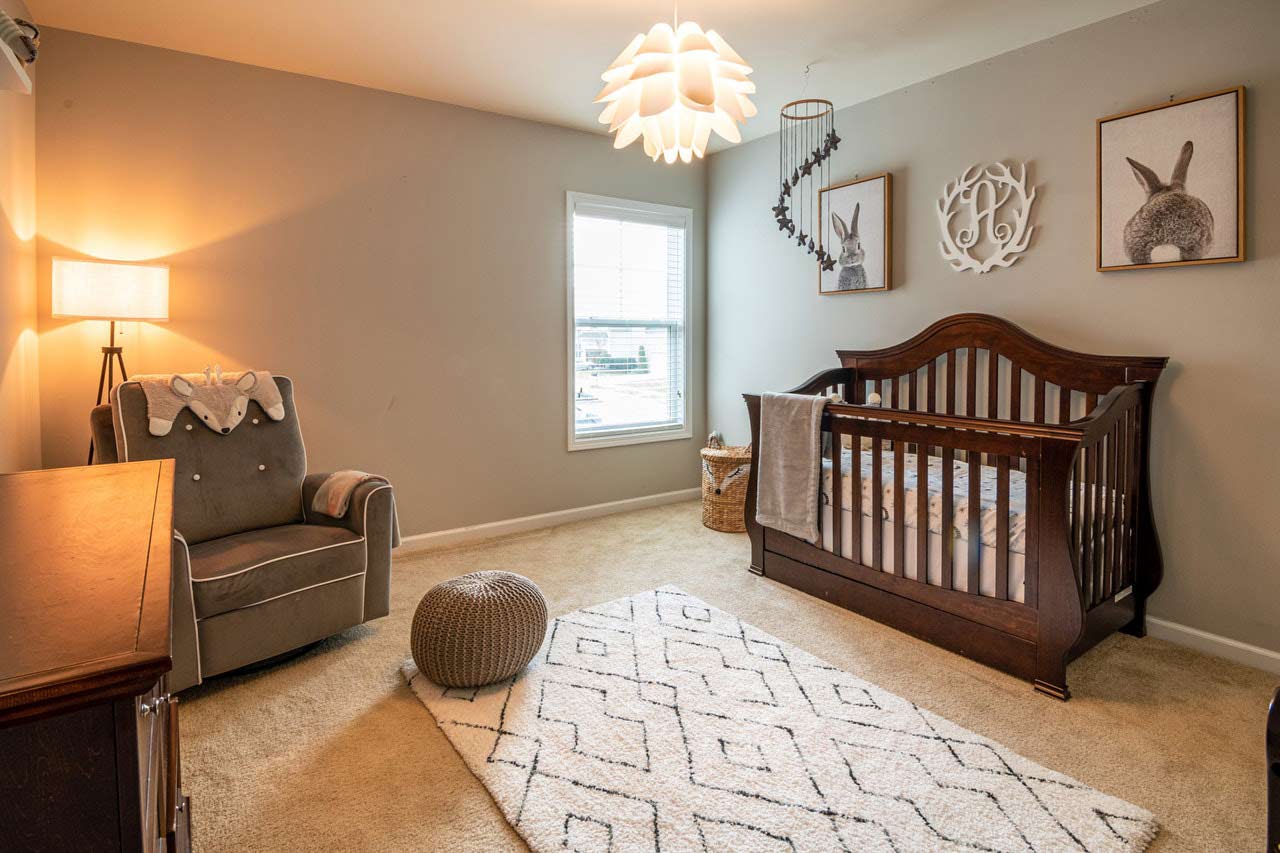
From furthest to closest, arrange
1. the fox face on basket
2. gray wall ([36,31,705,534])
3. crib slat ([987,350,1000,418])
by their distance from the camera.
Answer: the fox face on basket
crib slat ([987,350,1000,418])
gray wall ([36,31,705,534])

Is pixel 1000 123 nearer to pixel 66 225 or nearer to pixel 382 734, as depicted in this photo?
pixel 382 734

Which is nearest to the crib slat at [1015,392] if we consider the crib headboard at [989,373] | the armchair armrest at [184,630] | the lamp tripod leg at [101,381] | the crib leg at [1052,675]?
the crib headboard at [989,373]

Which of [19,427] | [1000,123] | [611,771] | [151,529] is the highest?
[1000,123]

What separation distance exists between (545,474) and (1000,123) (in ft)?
9.70

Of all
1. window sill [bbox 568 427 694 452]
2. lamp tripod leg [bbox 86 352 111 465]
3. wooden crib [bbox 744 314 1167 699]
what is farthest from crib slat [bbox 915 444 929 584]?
lamp tripod leg [bbox 86 352 111 465]

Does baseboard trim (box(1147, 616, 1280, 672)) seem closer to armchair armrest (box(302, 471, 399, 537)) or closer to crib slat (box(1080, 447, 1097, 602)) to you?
crib slat (box(1080, 447, 1097, 602))

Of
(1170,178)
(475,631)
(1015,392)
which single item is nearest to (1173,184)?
(1170,178)

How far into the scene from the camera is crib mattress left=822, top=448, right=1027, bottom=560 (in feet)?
7.64

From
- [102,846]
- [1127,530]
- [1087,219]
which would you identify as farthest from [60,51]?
[1127,530]

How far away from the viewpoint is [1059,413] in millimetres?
2816

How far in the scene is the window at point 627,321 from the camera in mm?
4250

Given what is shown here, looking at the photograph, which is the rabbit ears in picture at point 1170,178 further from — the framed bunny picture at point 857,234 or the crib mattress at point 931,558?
the crib mattress at point 931,558

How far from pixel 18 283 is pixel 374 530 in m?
1.61

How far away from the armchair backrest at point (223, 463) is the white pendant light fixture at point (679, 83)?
1831 millimetres
